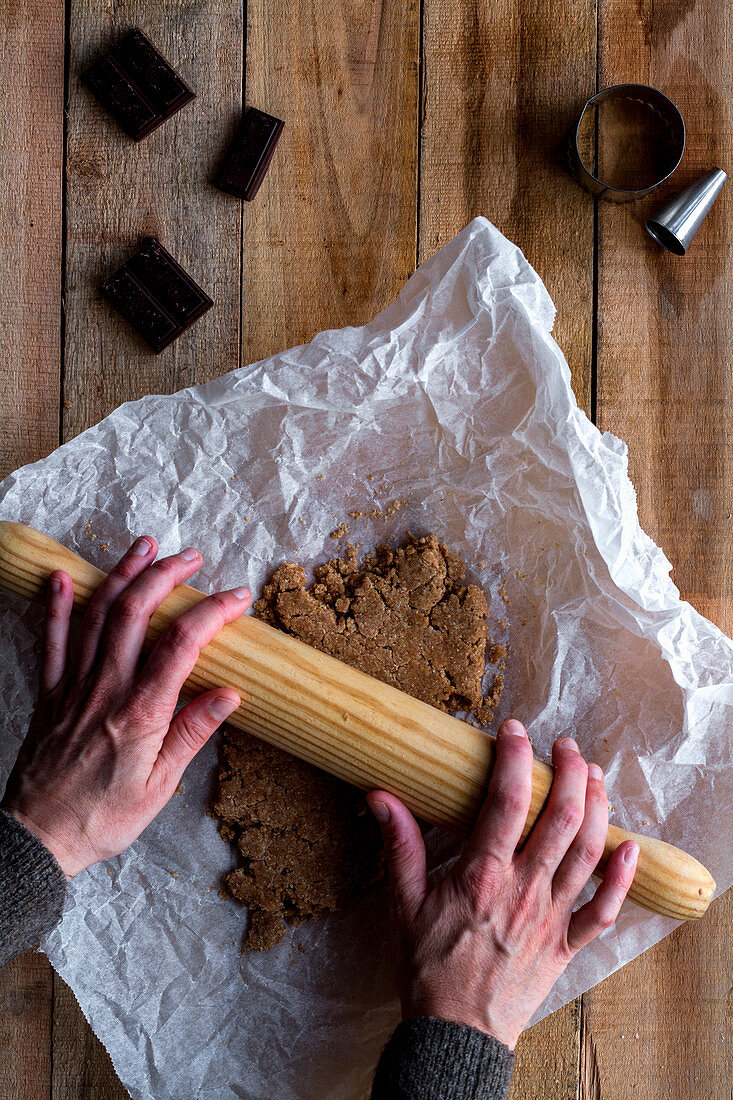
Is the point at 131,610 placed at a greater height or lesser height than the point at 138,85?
lesser

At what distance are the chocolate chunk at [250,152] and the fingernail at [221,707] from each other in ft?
2.28

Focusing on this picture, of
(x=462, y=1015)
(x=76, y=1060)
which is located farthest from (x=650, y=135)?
(x=76, y=1060)

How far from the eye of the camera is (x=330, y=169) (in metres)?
1.14

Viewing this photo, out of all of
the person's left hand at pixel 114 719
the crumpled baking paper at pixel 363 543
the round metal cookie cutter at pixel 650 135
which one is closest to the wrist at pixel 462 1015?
the crumpled baking paper at pixel 363 543

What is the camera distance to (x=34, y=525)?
1.02 m

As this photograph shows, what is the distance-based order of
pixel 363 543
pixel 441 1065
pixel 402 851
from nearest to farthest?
pixel 441 1065
pixel 402 851
pixel 363 543

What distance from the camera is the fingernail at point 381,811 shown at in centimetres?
93

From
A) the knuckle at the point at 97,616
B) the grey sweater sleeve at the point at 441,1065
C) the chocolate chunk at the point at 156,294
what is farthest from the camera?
the chocolate chunk at the point at 156,294

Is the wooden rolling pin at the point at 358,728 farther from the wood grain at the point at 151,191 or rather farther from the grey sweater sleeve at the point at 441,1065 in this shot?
the wood grain at the point at 151,191

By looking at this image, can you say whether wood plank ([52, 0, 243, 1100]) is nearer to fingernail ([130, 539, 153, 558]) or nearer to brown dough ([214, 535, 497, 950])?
fingernail ([130, 539, 153, 558])

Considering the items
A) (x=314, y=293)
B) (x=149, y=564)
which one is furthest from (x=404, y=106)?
(x=149, y=564)

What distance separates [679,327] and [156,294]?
74 centimetres

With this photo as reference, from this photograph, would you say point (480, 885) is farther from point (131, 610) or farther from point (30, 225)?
point (30, 225)

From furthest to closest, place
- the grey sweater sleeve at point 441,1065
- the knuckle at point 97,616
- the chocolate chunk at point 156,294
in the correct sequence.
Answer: the chocolate chunk at point 156,294 < the knuckle at point 97,616 < the grey sweater sleeve at point 441,1065
